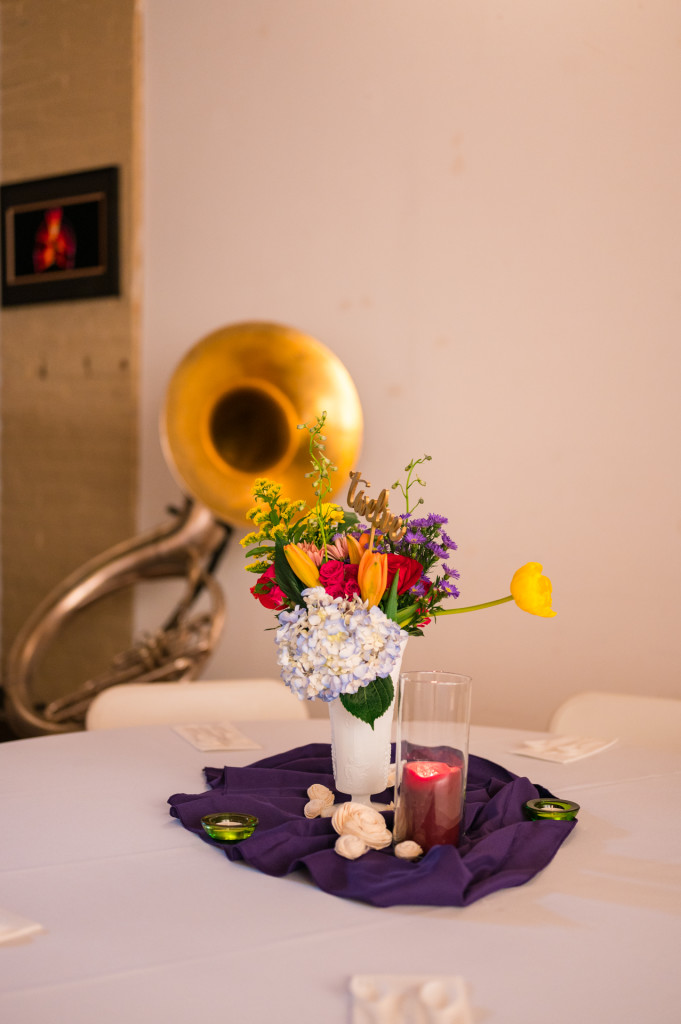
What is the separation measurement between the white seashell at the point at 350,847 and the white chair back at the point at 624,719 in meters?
0.98

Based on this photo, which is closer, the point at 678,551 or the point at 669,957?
the point at 669,957

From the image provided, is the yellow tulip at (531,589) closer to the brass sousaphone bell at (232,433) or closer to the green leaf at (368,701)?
the green leaf at (368,701)

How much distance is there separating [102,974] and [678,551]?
2.00 meters

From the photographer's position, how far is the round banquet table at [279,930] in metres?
0.82

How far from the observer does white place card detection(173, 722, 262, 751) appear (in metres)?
1.64

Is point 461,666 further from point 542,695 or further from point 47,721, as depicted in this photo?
point 47,721

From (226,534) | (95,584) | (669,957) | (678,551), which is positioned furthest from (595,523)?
(669,957)

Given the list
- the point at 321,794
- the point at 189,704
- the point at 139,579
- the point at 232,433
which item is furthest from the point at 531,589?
the point at 139,579

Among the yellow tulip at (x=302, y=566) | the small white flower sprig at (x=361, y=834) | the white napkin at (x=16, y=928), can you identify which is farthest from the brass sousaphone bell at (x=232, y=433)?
the white napkin at (x=16, y=928)

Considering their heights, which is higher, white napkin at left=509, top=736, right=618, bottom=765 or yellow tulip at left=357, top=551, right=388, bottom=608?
yellow tulip at left=357, top=551, right=388, bottom=608

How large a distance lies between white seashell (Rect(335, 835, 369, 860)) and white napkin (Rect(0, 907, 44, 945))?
32 centimetres

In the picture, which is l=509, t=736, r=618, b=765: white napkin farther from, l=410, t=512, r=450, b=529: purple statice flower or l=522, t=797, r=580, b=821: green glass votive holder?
l=410, t=512, r=450, b=529: purple statice flower

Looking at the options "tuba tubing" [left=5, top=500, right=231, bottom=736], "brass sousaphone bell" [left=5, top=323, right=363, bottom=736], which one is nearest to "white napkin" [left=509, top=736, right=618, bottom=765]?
"brass sousaphone bell" [left=5, top=323, right=363, bottom=736]

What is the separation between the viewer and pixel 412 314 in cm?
290
